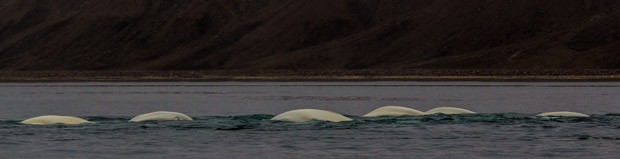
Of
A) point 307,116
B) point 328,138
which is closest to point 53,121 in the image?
point 307,116

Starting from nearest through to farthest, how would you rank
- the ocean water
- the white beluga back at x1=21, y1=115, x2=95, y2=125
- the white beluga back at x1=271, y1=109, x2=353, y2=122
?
the ocean water
the white beluga back at x1=21, y1=115, x2=95, y2=125
the white beluga back at x1=271, y1=109, x2=353, y2=122

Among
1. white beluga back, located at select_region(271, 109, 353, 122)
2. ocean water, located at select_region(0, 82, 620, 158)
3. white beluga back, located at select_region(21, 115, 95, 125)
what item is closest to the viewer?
ocean water, located at select_region(0, 82, 620, 158)

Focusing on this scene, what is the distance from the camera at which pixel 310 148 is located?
4731 centimetres

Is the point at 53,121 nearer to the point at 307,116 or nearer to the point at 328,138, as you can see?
the point at 307,116

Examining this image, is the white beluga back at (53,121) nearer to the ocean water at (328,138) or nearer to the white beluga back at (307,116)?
the ocean water at (328,138)

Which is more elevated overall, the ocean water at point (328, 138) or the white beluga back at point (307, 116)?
the white beluga back at point (307, 116)

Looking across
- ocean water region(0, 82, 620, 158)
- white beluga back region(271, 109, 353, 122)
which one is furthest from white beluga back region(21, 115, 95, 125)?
white beluga back region(271, 109, 353, 122)

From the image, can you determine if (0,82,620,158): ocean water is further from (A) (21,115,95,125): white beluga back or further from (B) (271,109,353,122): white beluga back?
(A) (21,115,95,125): white beluga back

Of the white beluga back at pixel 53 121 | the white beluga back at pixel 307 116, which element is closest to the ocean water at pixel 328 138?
the white beluga back at pixel 307 116

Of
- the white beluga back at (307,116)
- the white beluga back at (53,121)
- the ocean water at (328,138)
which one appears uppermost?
the white beluga back at (53,121)

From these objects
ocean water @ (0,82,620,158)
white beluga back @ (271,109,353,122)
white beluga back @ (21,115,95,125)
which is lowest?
ocean water @ (0,82,620,158)

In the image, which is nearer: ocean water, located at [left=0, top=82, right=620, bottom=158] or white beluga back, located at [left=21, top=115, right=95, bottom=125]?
ocean water, located at [left=0, top=82, right=620, bottom=158]

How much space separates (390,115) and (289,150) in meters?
22.6

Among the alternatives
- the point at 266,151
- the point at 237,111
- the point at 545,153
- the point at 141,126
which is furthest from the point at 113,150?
the point at 237,111
